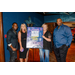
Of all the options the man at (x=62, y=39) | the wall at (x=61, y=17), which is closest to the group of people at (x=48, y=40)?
the man at (x=62, y=39)

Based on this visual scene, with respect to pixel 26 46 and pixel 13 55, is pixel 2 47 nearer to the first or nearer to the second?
pixel 13 55

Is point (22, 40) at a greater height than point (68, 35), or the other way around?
point (68, 35)

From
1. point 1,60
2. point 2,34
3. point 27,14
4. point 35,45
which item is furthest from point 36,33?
point 27,14

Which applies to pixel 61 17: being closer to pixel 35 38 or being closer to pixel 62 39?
pixel 62 39

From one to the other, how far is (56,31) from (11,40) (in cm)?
122

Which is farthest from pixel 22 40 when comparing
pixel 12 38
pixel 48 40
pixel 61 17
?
pixel 61 17

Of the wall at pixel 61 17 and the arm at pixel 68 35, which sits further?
the wall at pixel 61 17

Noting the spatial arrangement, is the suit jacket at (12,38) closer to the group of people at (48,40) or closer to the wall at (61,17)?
the group of people at (48,40)

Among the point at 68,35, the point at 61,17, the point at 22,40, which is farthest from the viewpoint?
the point at 61,17

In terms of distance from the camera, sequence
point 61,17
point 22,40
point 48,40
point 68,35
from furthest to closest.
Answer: point 61,17, point 22,40, point 48,40, point 68,35

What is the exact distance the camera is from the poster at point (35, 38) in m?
2.11

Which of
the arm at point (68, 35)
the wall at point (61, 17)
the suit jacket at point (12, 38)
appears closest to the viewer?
the arm at point (68, 35)

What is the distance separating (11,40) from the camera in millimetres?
2121

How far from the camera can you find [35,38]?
2.14 metres
